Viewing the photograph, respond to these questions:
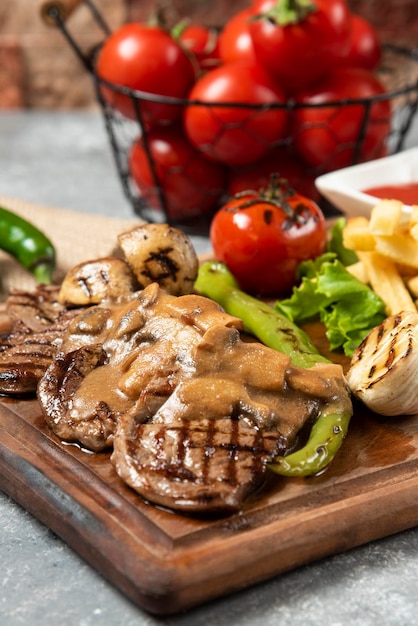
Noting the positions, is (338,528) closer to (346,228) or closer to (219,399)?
(219,399)

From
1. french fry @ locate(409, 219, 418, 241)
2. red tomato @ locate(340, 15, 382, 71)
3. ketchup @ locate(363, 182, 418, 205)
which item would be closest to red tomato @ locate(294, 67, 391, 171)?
red tomato @ locate(340, 15, 382, 71)

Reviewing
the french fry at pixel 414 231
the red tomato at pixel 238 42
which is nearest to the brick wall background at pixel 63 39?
the red tomato at pixel 238 42

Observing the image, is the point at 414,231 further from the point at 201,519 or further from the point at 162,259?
the point at 201,519

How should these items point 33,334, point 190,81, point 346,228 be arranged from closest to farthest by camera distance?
point 33,334, point 346,228, point 190,81

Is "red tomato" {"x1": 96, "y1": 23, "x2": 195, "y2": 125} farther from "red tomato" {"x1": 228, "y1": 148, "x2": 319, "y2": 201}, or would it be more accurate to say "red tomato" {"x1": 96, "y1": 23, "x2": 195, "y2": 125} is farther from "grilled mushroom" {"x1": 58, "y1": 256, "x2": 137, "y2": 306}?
"grilled mushroom" {"x1": 58, "y1": 256, "x2": 137, "y2": 306}

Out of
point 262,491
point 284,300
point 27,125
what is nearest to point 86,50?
point 27,125

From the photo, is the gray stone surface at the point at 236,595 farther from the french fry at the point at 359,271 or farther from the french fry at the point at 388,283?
the french fry at the point at 359,271
